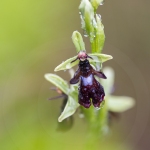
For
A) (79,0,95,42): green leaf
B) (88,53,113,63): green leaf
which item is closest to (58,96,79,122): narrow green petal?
(88,53,113,63): green leaf

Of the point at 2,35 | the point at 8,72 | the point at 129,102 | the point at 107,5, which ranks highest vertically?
the point at 107,5

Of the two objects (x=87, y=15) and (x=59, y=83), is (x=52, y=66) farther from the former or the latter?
(x=87, y=15)

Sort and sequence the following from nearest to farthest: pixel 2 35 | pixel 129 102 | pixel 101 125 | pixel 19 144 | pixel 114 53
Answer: pixel 101 125 < pixel 129 102 < pixel 19 144 < pixel 2 35 < pixel 114 53

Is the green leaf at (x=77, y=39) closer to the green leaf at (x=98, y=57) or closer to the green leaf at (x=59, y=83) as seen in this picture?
the green leaf at (x=98, y=57)

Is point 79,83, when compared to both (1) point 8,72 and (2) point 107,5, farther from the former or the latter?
(2) point 107,5

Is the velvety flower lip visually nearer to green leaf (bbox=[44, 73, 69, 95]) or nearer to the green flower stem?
the green flower stem

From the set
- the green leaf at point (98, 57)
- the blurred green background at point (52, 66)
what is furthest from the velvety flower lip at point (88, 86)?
the blurred green background at point (52, 66)

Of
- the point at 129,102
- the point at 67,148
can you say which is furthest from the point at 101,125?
the point at 67,148
